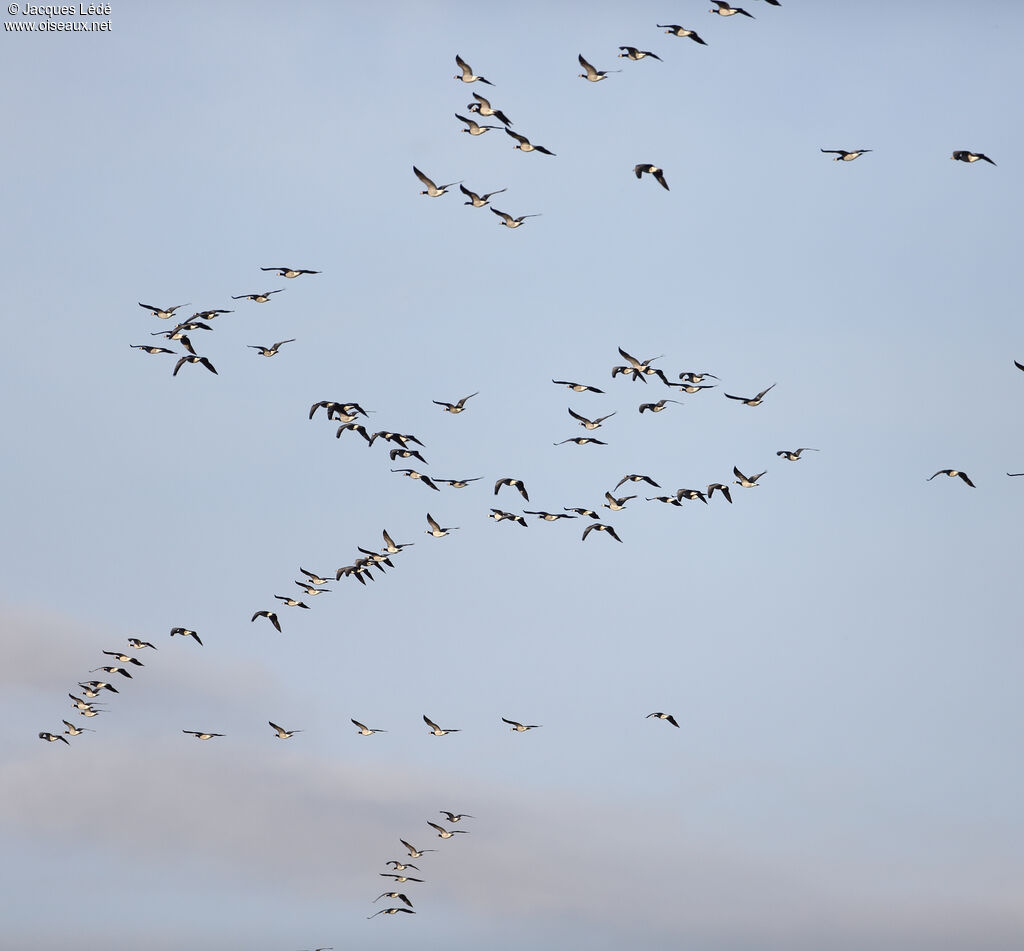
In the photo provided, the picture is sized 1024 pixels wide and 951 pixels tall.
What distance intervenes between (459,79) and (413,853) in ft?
201

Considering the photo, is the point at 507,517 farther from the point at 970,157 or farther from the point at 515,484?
the point at 970,157

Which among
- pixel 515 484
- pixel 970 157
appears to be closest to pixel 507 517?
pixel 515 484

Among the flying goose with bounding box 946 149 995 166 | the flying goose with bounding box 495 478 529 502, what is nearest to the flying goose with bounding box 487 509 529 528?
the flying goose with bounding box 495 478 529 502

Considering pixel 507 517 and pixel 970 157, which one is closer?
pixel 970 157

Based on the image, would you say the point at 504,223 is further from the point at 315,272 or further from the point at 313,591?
the point at 313,591

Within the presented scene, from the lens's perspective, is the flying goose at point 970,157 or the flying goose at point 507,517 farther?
the flying goose at point 507,517

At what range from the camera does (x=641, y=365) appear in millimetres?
120688

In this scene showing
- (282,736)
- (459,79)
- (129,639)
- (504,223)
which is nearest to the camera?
(459,79)

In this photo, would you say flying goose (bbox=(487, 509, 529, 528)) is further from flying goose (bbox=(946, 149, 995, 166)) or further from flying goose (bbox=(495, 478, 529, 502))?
flying goose (bbox=(946, 149, 995, 166))

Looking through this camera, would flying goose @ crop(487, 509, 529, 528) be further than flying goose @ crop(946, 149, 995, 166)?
Yes

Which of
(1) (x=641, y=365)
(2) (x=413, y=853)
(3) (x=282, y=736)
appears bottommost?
(2) (x=413, y=853)

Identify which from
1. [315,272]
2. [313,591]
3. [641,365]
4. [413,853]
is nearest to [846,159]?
[641,365]

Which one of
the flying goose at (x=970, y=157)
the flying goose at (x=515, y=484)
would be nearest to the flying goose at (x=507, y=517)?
the flying goose at (x=515, y=484)

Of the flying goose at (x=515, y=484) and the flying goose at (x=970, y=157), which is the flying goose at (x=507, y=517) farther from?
the flying goose at (x=970, y=157)
